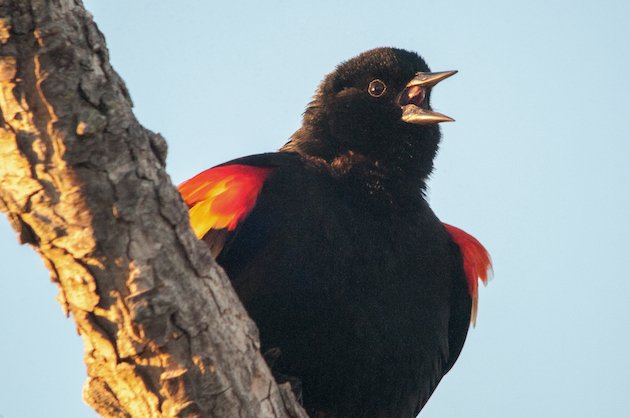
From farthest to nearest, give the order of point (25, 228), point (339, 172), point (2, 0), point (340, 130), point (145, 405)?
point (340, 130)
point (339, 172)
point (145, 405)
point (25, 228)
point (2, 0)

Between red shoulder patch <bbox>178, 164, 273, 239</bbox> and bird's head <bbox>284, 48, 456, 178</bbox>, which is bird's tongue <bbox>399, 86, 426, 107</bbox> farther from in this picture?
red shoulder patch <bbox>178, 164, 273, 239</bbox>

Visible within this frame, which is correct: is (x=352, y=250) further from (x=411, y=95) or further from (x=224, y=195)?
(x=411, y=95)

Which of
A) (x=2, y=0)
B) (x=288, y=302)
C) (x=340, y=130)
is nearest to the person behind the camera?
(x=2, y=0)

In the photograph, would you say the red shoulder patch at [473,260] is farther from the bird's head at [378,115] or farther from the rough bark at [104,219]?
the rough bark at [104,219]

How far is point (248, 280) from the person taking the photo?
225 inches

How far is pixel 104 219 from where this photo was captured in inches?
129

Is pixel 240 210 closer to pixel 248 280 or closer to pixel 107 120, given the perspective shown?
pixel 248 280

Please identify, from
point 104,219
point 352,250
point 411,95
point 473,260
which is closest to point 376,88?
point 411,95

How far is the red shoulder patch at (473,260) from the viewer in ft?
22.2

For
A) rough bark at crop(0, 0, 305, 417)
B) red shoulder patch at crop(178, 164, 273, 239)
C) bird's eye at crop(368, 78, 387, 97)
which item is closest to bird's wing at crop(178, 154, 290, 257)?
red shoulder patch at crop(178, 164, 273, 239)

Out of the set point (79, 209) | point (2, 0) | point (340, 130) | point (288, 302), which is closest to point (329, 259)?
point (288, 302)

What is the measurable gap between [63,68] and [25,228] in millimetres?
606

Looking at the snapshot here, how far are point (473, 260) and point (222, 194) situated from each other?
2.04 m

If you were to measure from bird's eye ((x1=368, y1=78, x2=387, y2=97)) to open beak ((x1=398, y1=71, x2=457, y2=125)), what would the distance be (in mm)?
150
